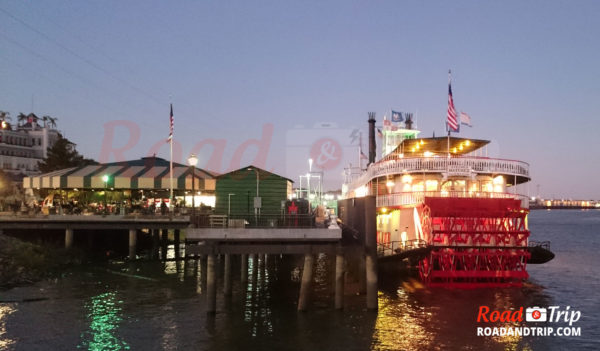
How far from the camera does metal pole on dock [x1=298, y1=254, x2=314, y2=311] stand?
20.4 meters

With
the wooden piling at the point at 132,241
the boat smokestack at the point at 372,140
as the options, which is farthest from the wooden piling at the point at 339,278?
the boat smokestack at the point at 372,140

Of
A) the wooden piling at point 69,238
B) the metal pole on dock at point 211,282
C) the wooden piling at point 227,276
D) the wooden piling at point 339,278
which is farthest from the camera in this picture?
the wooden piling at point 69,238

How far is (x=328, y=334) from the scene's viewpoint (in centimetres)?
Answer: 1842

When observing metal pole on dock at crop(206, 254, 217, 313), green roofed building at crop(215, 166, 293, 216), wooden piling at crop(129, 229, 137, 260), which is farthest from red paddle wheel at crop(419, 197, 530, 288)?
wooden piling at crop(129, 229, 137, 260)

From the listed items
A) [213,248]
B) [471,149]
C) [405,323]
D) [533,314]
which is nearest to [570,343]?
[533,314]

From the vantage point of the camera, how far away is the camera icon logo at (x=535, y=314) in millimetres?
21853

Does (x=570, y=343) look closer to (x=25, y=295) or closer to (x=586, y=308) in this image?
(x=586, y=308)

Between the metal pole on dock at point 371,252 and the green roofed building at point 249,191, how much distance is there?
521cm

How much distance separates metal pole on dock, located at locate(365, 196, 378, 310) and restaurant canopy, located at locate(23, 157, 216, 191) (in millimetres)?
27396

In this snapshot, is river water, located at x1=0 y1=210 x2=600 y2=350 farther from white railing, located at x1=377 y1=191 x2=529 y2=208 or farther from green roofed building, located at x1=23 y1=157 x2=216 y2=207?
green roofed building, located at x1=23 y1=157 x2=216 y2=207

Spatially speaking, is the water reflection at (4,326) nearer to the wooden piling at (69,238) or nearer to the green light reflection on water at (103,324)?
the green light reflection on water at (103,324)

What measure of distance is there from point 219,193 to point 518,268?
17.8 meters

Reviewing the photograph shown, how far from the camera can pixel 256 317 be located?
20.8 meters

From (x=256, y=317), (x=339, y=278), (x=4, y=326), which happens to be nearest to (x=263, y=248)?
(x=256, y=317)
